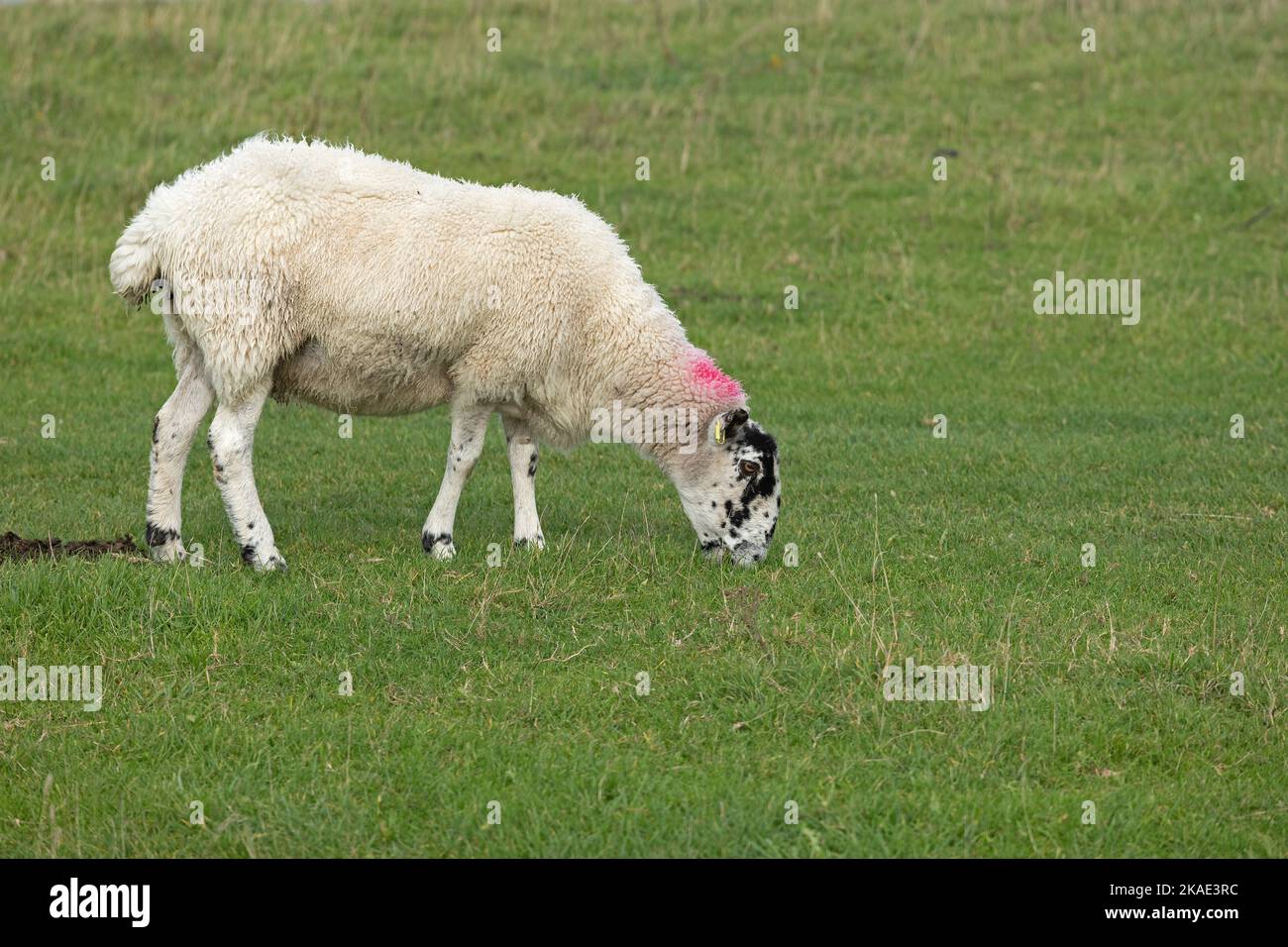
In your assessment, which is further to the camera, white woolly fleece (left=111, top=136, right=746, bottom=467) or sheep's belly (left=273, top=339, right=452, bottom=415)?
sheep's belly (left=273, top=339, right=452, bottom=415)

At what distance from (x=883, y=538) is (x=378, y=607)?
3.17 meters

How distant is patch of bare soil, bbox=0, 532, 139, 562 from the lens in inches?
317

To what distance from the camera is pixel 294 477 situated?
35.7 ft

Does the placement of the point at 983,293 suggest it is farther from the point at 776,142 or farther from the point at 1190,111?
the point at 1190,111

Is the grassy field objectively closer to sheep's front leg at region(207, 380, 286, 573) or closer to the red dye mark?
sheep's front leg at region(207, 380, 286, 573)

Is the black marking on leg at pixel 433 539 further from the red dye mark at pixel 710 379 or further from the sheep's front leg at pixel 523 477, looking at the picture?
the red dye mark at pixel 710 379

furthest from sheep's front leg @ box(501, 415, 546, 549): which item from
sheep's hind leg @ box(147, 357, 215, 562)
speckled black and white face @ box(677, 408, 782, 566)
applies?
sheep's hind leg @ box(147, 357, 215, 562)

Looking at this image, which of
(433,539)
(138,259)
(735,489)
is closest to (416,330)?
(433,539)

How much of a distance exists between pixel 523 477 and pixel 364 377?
1177 millimetres

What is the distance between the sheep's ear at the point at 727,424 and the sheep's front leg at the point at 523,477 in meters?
1.18

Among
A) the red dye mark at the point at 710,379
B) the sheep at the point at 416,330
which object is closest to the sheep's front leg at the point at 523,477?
the sheep at the point at 416,330

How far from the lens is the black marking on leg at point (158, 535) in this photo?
27.8 ft

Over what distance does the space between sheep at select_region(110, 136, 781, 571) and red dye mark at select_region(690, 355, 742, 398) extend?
1 cm
